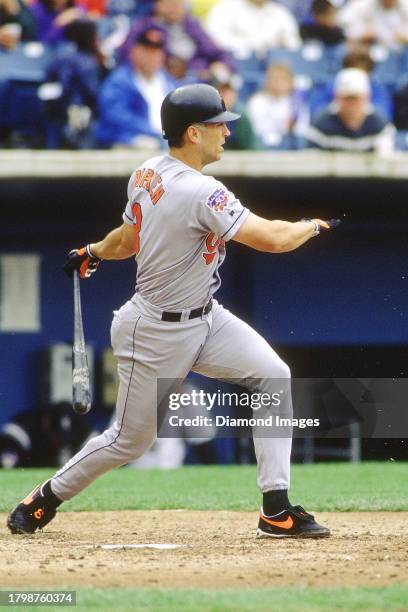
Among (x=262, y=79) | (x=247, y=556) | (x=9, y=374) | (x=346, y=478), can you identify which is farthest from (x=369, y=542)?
(x=262, y=79)

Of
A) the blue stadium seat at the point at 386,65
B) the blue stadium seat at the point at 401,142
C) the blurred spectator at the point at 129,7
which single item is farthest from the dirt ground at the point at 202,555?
the blurred spectator at the point at 129,7

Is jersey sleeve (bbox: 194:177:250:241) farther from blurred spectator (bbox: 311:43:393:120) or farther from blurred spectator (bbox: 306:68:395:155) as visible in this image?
blurred spectator (bbox: 311:43:393:120)

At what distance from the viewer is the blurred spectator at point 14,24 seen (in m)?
9.86

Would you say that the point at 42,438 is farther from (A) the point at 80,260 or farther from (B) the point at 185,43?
(A) the point at 80,260

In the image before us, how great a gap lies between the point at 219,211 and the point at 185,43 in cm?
660

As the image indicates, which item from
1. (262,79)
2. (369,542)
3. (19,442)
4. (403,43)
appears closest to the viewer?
(369,542)

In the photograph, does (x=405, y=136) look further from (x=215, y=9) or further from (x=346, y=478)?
(x=346, y=478)

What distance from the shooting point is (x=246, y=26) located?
36.3 ft

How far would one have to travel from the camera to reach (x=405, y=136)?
33.4 ft

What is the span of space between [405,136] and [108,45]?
257 centimetres

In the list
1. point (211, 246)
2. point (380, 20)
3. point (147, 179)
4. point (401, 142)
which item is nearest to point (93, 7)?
point (380, 20)

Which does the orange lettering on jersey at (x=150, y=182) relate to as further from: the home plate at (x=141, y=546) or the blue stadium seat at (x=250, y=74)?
the blue stadium seat at (x=250, y=74)

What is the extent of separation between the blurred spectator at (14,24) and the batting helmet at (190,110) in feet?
18.9

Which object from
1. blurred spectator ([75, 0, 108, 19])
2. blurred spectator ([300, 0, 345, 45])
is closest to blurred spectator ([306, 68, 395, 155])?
blurred spectator ([300, 0, 345, 45])
